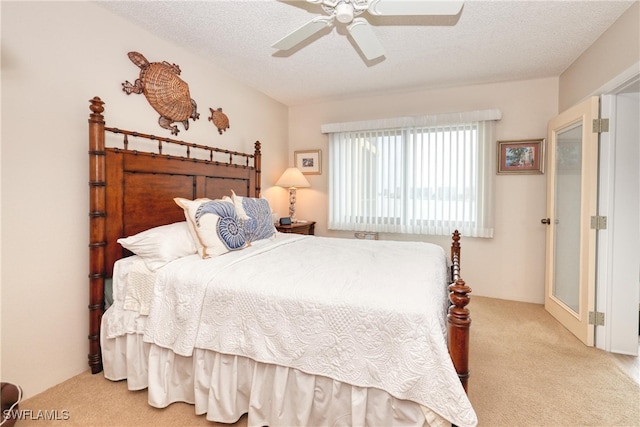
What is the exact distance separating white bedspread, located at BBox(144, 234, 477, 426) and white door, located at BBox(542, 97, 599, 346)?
158cm

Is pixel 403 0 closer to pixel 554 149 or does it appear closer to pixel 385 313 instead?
pixel 385 313

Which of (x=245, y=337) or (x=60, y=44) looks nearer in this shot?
(x=245, y=337)

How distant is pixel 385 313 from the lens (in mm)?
1300

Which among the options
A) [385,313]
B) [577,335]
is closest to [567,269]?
[577,335]

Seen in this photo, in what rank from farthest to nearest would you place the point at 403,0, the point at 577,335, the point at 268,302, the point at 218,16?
the point at 577,335
the point at 218,16
the point at 403,0
the point at 268,302

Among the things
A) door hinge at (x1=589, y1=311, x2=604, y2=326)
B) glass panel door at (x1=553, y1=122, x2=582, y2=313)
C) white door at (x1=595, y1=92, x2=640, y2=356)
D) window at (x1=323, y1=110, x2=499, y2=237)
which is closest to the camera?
white door at (x1=595, y1=92, x2=640, y2=356)

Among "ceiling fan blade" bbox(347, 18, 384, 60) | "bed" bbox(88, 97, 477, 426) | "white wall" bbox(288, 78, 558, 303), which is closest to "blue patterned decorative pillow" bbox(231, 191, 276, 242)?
"bed" bbox(88, 97, 477, 426)

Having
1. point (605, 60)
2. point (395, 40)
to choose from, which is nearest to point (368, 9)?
point (395, 40)

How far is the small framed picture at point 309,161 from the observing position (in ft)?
14.3

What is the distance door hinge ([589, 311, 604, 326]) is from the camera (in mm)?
2449

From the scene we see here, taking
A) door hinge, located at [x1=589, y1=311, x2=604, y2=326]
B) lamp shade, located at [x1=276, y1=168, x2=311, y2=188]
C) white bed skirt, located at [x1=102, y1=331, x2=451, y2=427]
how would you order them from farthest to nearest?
lamp shade, located at [x1=276, y1=168, x2=311, y2=188] → door hinge, located at [x1=589, y1=311, x2=604, y2=326] → white bed skirt, located at [x1=102, y1=331, x2=451, y2=427]

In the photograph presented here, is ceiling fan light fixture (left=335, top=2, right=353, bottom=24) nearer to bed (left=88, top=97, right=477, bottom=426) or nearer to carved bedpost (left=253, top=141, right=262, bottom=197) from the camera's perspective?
bed (left=88, top=97, right=477, bottom=426)

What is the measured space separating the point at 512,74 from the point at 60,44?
12.9 feet

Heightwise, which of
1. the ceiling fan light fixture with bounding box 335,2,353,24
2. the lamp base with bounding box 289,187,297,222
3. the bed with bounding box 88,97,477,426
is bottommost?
the bed with bounding box 88,97,477,426
